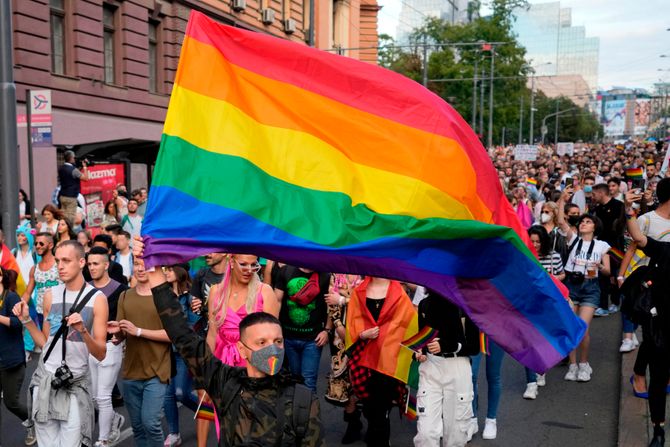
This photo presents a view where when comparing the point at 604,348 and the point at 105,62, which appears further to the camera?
the point at 105,62

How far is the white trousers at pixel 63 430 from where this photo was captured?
5.92 meters

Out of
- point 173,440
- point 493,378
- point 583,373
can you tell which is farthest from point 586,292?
point 173,440

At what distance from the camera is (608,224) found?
43.0ft

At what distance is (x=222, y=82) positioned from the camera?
203 inches

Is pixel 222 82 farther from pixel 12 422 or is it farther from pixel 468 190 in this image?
pixel 12 422

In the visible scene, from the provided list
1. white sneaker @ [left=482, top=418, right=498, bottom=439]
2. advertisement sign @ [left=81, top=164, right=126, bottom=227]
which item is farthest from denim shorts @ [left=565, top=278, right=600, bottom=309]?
advertisement sign @ [left=81, top=164, right=126, bottom=227]

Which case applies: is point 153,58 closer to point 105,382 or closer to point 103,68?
point 103,68

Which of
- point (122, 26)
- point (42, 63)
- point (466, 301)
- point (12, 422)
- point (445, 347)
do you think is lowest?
point (12, 422)

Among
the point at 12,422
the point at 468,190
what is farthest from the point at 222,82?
the point at 12,422

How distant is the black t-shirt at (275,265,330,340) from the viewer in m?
7.73

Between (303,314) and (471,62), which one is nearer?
(303,314)

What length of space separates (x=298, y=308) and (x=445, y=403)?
1926 mm

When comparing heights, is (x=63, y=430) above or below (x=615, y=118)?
below

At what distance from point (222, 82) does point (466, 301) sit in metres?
1.95
